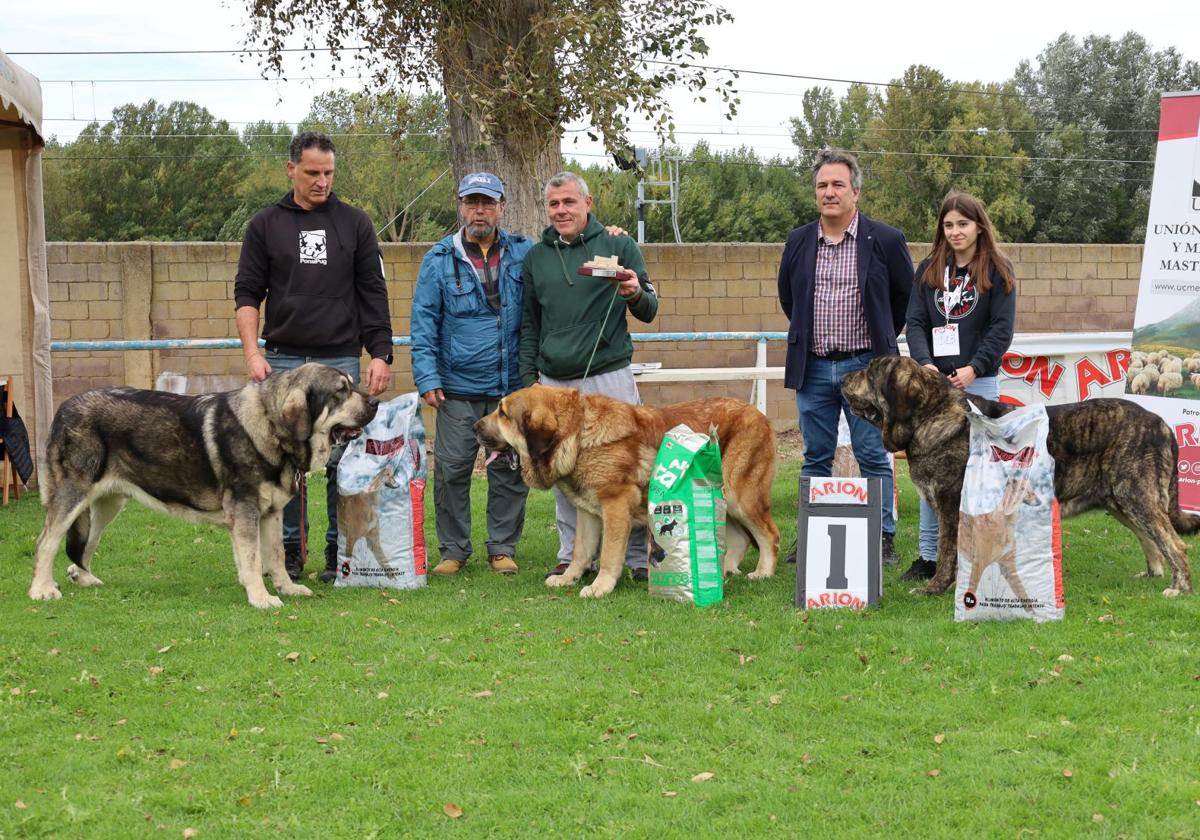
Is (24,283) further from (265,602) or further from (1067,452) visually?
(1067,452)

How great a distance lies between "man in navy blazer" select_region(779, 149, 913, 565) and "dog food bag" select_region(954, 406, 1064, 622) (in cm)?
118

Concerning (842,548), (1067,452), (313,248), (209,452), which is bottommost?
(842,548)

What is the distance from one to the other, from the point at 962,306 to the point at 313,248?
379 centimetres

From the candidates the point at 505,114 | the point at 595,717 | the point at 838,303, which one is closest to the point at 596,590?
the point at 595,717

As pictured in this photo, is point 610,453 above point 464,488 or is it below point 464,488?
above

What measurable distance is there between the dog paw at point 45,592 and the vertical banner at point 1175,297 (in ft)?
25.1

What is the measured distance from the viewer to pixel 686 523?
20.5 ft

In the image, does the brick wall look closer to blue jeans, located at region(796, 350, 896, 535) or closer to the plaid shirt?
blue jeans, located at region(796, 350, 896, 535)

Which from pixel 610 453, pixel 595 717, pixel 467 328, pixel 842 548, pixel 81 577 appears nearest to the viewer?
pixel 595 717

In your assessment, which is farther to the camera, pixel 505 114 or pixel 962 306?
pixel 505 114

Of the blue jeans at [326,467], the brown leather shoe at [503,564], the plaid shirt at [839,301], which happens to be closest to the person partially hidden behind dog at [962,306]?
the plaid shirt at [839,301]

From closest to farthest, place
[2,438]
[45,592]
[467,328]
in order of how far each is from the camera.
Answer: [45,592] → [467,328] → [2,438]

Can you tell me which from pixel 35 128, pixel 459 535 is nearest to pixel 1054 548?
pixel 459 535

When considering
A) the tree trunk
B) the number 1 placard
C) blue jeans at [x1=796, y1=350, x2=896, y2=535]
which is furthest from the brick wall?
the number 1 placard
